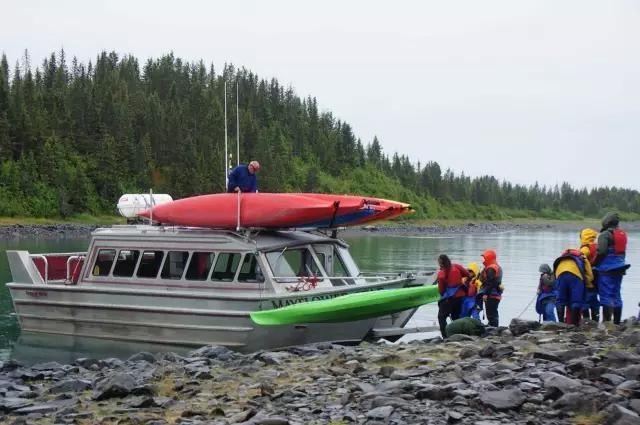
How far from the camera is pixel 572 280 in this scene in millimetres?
14133

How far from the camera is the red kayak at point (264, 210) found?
16359 millimetres

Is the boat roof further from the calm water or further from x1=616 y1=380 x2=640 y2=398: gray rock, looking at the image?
x1=616 y1=380 x2=640 y2=398: gray rock

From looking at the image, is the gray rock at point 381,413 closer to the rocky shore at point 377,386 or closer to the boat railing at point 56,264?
the rocky shore at point 377,386

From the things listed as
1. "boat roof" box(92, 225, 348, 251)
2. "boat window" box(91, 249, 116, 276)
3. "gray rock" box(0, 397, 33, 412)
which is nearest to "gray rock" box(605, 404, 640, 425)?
"gray rock" box(0, 397, 33, 412)

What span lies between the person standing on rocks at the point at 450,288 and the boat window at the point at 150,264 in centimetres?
606

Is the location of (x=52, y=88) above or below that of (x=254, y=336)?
above

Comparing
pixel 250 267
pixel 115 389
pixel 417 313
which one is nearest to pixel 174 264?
pixel 250 267

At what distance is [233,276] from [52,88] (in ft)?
410

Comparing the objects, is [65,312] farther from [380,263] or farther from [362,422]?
[380,263]

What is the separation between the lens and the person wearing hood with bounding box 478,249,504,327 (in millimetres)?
15867

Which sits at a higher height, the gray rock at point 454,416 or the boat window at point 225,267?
the boat window at point 225,267

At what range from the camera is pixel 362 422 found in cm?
799

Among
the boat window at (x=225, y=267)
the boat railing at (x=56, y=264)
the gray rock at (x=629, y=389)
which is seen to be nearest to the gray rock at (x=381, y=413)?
the gray rock at (x=629, y=389)

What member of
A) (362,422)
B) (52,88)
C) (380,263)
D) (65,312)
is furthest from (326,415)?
(52,88)
